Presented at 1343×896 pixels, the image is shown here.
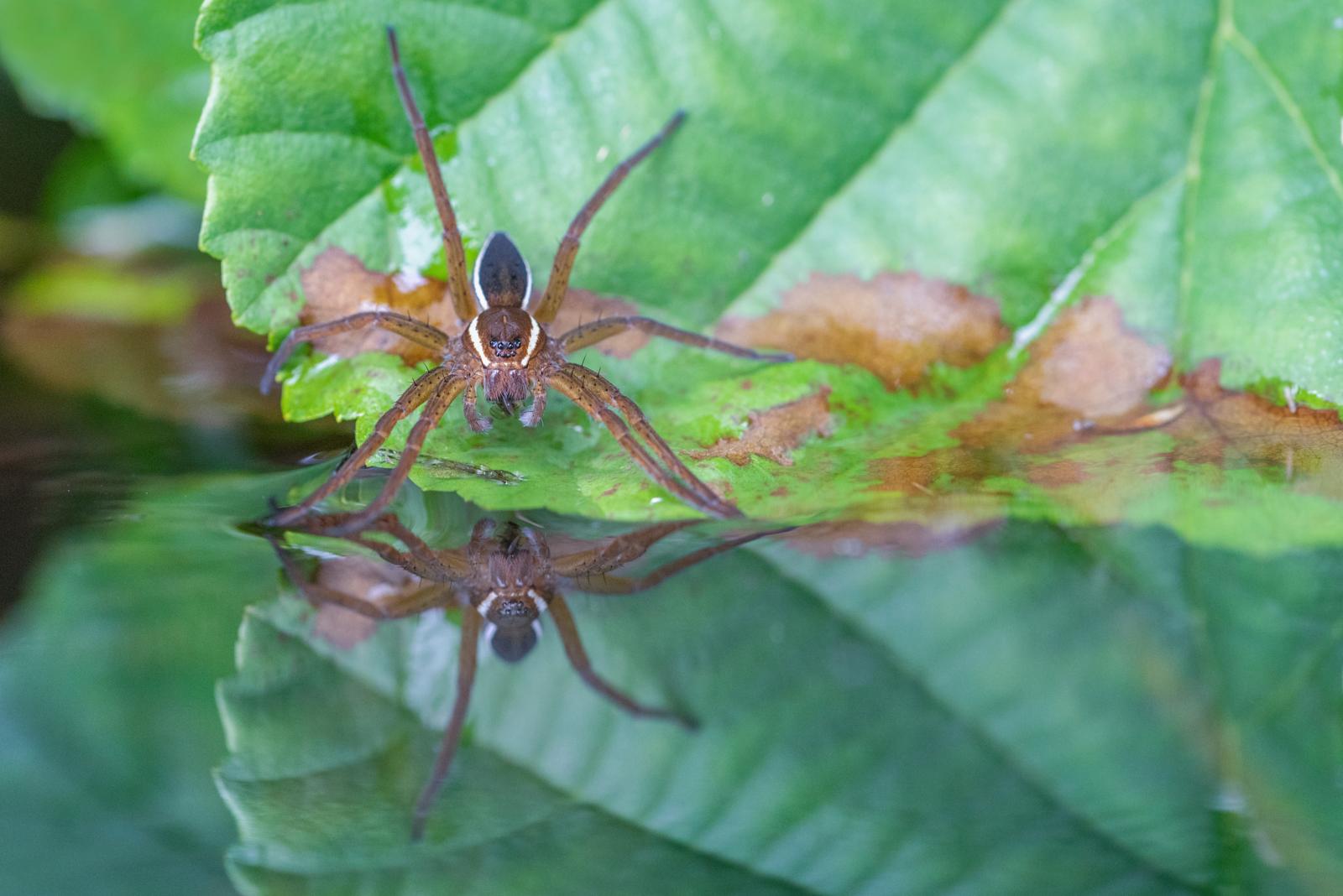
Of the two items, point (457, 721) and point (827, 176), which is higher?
point (827, 176)

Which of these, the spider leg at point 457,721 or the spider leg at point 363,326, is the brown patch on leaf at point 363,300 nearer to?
the spider leg at point 363,326

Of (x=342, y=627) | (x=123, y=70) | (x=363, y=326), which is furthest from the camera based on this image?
(x=123, y=70)

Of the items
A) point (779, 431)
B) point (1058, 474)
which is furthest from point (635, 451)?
point (1058, 474)

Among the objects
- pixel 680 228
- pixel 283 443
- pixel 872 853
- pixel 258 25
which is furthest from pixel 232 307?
pixel 872 853

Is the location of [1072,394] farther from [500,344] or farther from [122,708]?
[122,708]

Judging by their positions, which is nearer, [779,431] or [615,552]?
[615,552]

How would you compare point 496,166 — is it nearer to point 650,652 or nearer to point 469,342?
point 469,342

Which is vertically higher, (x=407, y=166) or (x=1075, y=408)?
(x=407, y=166)
